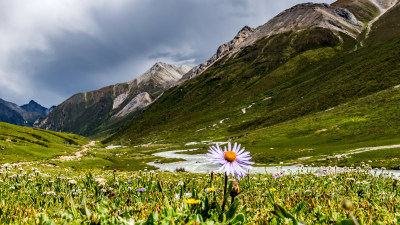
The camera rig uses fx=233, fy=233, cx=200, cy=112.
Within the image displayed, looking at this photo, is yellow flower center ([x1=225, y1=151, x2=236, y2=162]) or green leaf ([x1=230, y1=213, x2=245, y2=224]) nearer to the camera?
green leaf ([x1=230, y1=213, x2=245, y2=224])

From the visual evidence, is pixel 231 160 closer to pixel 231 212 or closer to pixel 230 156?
pixel 230 156

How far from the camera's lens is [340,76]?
504ft

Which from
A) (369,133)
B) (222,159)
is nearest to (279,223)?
(222,159)

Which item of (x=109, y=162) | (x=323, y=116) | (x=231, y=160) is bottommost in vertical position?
(x=231, y=160)

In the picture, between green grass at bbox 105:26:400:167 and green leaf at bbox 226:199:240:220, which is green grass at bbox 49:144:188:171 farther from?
green leaf at bbox 226:199:240:220

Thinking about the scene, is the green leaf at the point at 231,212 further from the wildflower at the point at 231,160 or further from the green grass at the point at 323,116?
the green grass at the point at 323,116

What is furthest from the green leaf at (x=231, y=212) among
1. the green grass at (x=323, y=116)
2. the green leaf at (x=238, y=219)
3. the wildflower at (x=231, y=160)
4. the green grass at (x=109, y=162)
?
the green grass at (x=323, y=116)

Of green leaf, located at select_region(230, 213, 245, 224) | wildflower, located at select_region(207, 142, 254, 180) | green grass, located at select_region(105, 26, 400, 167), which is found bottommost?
green leaf, located at select_region(230, 213, 245, 224)

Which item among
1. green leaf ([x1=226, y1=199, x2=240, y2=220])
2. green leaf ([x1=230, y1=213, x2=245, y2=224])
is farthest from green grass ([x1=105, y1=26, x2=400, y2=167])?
green leaf ([x1=230, y1=213, x2=245, y2=224])

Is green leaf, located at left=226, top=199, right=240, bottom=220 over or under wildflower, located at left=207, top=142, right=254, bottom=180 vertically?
under

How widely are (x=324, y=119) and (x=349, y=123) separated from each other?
14.7 metres

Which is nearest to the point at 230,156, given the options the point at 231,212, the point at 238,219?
the point at 231,212

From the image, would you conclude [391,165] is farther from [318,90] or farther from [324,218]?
[318,90]

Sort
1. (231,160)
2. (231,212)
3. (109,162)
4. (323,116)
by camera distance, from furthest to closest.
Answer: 1. (323,116)
2. (109,162)
3. (231,160)
4. (231,212)
